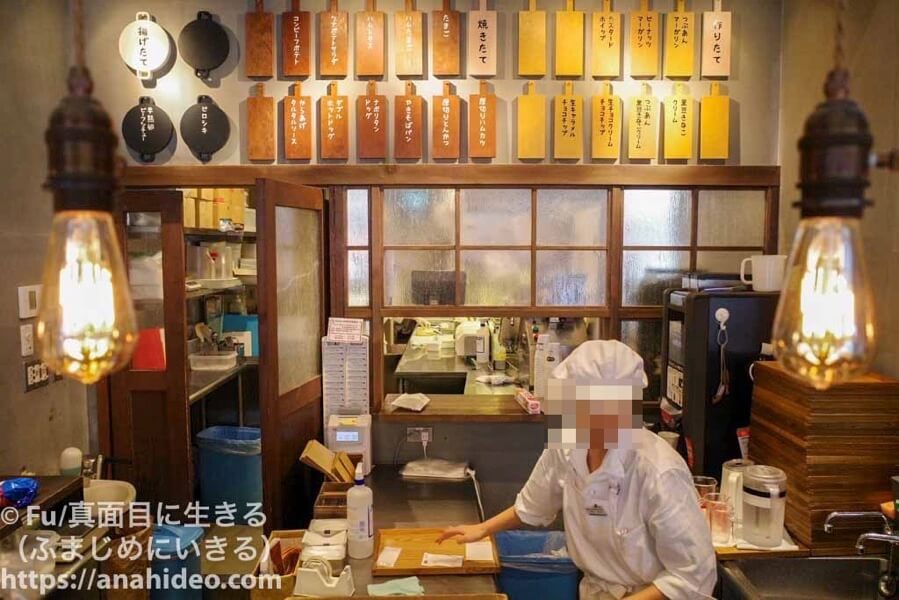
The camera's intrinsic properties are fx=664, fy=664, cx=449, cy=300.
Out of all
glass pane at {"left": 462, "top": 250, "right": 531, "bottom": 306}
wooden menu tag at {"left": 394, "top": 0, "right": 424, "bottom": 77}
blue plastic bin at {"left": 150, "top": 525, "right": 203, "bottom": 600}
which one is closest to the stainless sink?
glass pane at {"left": 462, "top": 250, "right": 531, "bottom": 306}

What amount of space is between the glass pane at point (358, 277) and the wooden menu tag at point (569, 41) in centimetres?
141

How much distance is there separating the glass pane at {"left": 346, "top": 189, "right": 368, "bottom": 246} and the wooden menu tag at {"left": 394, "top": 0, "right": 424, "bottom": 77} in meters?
0.67

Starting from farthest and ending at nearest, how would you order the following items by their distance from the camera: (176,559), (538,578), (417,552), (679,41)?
(679,41), (176,559), (538,578), (417,552)

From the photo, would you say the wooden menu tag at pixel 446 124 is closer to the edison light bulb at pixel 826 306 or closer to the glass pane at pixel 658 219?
the glass pane at pixel 658 219

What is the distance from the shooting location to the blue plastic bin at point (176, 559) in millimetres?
3123

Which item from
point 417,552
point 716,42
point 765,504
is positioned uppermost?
point 716,42

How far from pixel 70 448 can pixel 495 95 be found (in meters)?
2.84

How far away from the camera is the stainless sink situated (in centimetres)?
242

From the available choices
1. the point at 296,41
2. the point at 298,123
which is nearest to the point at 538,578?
the point at 298,123

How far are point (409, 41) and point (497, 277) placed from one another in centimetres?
131

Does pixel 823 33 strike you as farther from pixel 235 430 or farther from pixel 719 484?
pixel 235 430

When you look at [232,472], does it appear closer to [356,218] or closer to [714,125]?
[356,218]

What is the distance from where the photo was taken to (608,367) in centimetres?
→ 188

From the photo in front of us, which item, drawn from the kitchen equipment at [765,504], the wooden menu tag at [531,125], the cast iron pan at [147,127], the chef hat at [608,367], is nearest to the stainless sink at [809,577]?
the kitchen equipment at [765,504]
